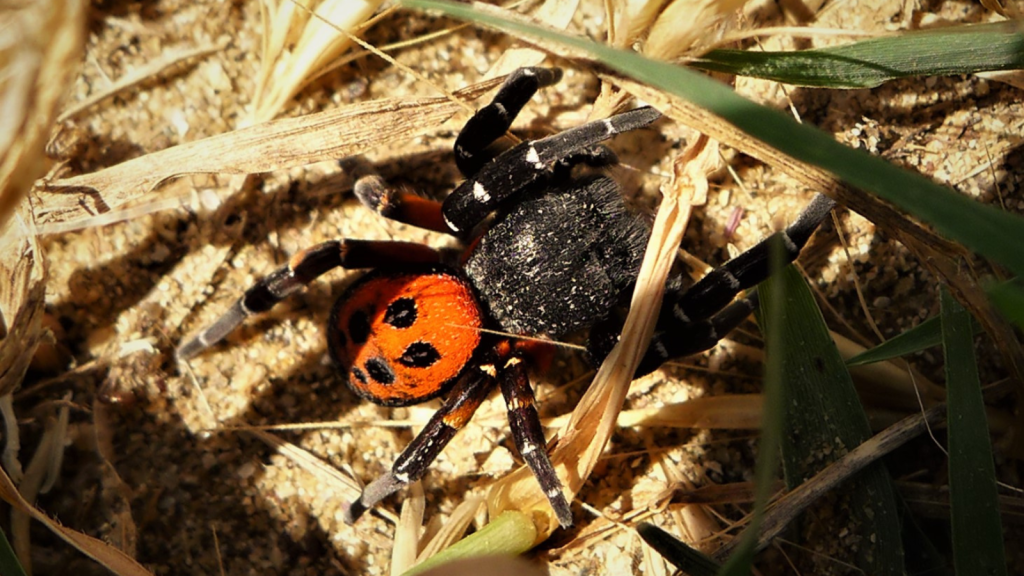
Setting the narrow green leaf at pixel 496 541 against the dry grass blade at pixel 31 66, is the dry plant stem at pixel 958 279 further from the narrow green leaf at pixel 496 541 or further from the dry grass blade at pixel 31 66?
the dry grass blade at pixel 31 66

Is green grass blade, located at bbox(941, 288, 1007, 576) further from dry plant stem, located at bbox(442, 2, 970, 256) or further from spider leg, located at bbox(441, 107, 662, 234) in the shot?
Answer: spider leg, located at bbox(441, 107, 662, 234)

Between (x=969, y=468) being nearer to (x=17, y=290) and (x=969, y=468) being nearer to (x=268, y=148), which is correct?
(x=268, y=148)

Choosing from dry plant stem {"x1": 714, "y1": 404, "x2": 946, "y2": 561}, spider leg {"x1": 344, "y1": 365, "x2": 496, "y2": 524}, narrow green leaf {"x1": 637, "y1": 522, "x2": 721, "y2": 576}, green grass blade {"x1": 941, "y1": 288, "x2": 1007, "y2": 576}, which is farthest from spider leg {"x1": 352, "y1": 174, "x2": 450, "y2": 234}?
green grass blade {"x1": 941, "y1": 288, "x2": 1007, "y2": 576}

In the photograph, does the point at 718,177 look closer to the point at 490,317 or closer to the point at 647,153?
the point at 647,153

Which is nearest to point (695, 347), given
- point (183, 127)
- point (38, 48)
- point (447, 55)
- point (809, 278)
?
point (809, 278)

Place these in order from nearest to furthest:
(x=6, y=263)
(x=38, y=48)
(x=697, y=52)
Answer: (x=38, y=48), (x=697, y=52), (x=6, y=263)

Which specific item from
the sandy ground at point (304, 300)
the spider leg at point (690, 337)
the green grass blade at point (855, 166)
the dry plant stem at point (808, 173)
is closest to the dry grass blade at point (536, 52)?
the sandy ground at point (304, 300)
